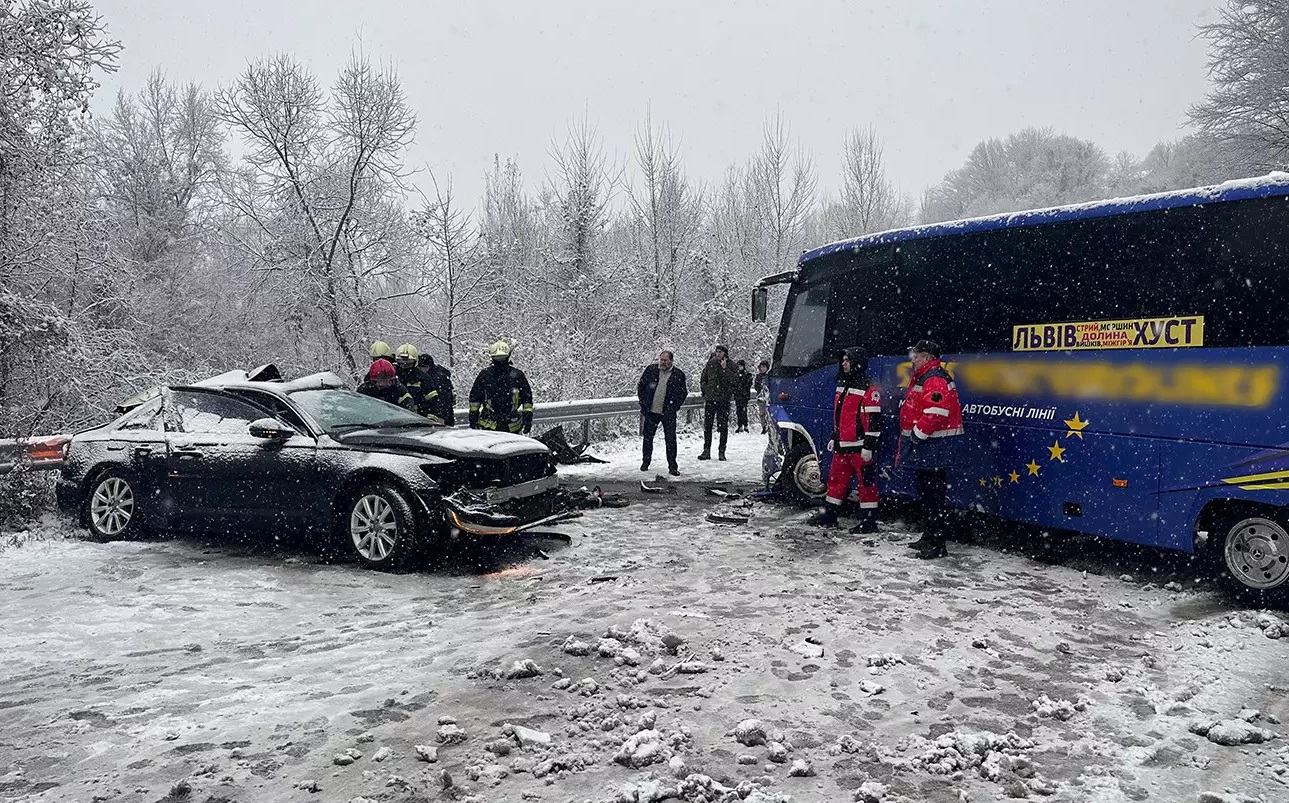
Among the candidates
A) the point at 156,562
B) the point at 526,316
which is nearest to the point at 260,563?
the point at 156,562

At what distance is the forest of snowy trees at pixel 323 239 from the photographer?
10984 millimetres

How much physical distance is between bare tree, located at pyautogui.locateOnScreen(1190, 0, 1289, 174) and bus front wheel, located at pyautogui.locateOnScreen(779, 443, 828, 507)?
91.4 ft

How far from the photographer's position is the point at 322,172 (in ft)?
72.6

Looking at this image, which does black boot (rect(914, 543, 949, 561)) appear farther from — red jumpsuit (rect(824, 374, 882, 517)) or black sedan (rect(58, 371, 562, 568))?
black sedan (rect(58, 371, 562, 568))

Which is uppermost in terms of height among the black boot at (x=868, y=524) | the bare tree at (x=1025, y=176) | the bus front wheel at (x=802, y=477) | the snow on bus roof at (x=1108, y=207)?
the bare tree at (x=1025, y=176)

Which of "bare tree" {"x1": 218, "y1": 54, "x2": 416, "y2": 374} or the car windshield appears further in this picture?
"bare tree" {"x1": 218, "y1": 54, "x2": 416, "y2": 374}

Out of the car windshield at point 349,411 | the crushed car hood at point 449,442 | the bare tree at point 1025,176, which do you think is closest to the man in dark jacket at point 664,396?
the car windshield at point 349,411

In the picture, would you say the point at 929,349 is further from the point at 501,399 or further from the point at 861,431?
the point at 501,399

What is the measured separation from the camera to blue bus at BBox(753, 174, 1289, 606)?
233 inches

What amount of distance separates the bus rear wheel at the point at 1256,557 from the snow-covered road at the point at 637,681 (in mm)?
263

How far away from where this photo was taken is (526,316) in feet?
84.9

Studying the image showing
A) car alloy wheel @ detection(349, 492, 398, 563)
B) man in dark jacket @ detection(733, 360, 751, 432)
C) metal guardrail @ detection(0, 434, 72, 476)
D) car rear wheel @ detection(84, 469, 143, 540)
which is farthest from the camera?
man in dark jacket @ detection(733, 360, 751, 432)

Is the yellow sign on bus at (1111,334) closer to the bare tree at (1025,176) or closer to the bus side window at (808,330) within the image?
the bus side window at (808,330)

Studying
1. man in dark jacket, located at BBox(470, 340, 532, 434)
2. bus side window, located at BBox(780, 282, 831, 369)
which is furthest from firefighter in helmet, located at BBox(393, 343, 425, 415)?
bus side window, located at BBox(780, 282, 831, 369)
